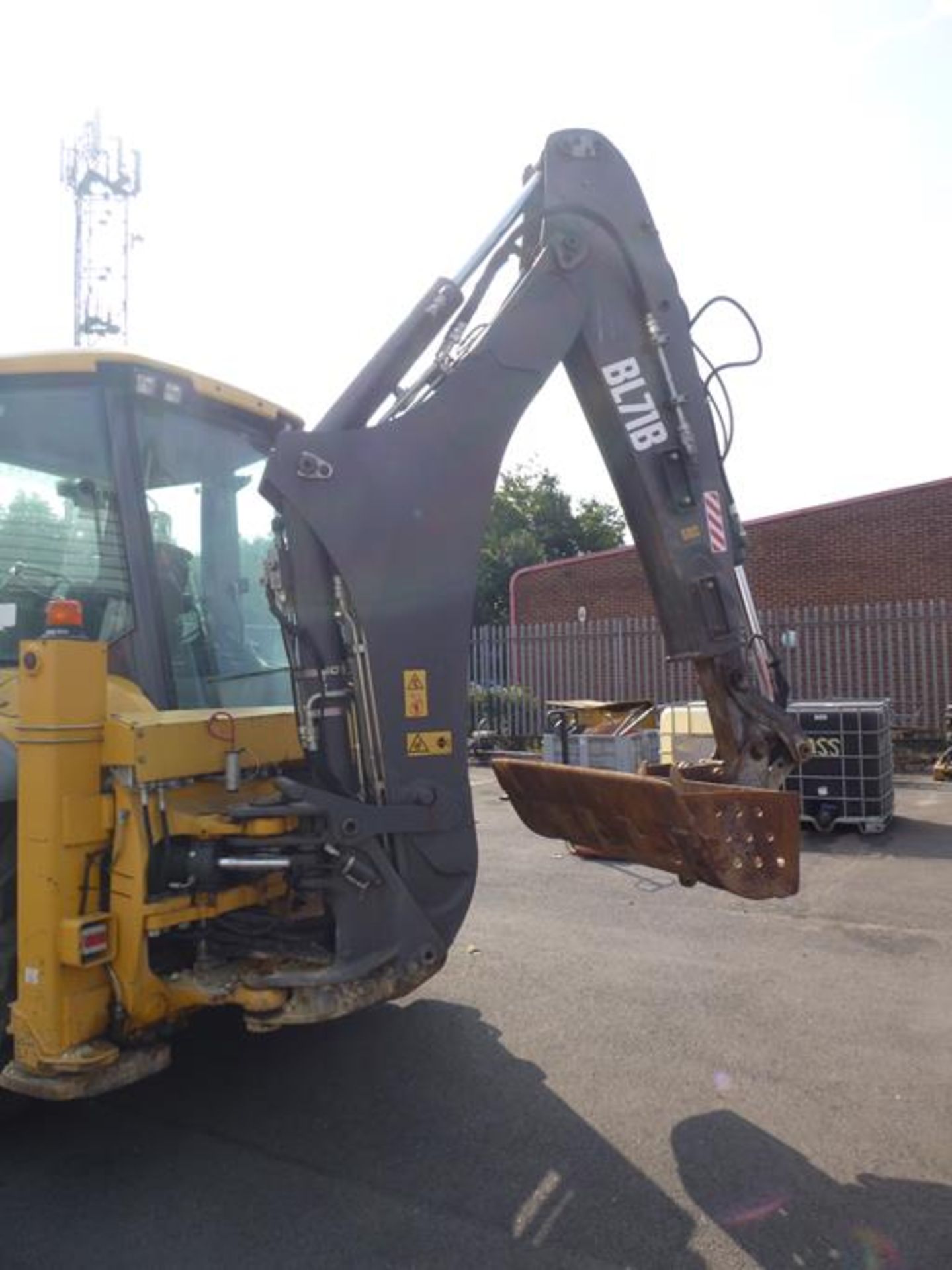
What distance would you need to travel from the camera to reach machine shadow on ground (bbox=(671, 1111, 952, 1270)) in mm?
2959

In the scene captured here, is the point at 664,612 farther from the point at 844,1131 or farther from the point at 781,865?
the point at 844,1131

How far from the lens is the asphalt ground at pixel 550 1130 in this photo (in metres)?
3.07

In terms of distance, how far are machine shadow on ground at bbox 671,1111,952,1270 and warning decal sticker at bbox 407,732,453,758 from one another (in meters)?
1.64

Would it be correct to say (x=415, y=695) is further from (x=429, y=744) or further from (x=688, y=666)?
(x=688, y=666)

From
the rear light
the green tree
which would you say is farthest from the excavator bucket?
the green tree

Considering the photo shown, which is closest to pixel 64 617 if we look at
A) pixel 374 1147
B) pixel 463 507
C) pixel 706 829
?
pixel 463 507

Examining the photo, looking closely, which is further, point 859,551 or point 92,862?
point 859,551

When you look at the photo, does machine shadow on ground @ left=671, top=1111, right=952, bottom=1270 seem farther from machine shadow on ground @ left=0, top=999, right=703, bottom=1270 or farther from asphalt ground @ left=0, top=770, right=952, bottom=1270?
machine shadow on ground @ left=0, top=999, right=703, bottom=1270

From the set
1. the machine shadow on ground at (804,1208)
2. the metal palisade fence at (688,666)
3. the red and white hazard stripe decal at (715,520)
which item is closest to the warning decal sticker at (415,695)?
the red and white hazard stripe decal at (715,520)

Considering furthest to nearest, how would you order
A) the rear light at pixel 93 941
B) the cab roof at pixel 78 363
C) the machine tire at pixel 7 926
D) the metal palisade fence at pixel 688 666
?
the metal palisade fence at pixel 688 666 → the cab roof at pixel 78 363 → the machine tire at pixel 7 926 → the rear light at pixel 93 941

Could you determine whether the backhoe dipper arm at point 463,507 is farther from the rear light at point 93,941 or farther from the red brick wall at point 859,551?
the red brick wall at point 859,551

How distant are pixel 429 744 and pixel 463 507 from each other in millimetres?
872

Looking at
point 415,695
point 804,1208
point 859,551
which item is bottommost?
point 804,1208

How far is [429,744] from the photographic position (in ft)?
11.8
